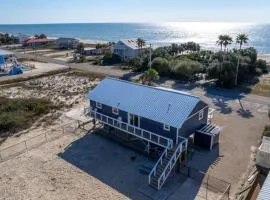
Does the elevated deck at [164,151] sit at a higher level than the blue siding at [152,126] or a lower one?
lower

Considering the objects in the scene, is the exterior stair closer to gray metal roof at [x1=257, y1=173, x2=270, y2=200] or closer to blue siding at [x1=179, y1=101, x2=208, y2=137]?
blue siding at [x1=179, y1=101, x2=208, y2=137]

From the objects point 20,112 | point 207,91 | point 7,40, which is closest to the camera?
point 20,112

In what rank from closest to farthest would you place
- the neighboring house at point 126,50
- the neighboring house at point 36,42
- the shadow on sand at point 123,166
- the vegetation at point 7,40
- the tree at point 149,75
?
the shadow on sand at point 123,166, the tree at point 149,75, the neighboring house at point 126,50, the neighboring house at point 36,42, the vegetation at point 7,40

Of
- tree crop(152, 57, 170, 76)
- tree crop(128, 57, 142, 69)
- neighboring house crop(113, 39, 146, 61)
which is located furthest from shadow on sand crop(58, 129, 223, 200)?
neighboring house crop(113, 39, 146, 61)

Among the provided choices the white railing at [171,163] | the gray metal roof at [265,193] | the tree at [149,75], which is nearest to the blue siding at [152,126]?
the white railing at [171,163]

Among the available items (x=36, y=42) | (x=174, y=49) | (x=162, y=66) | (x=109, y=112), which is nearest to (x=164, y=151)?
(x=109, y=112)

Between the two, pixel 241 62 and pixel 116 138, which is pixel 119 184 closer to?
pixel 116 138

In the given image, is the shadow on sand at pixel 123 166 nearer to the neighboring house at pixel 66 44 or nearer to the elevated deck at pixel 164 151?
the elevated deck at pixel 164 151

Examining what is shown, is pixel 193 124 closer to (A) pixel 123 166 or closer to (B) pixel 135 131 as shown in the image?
(B) pixel 135 131
